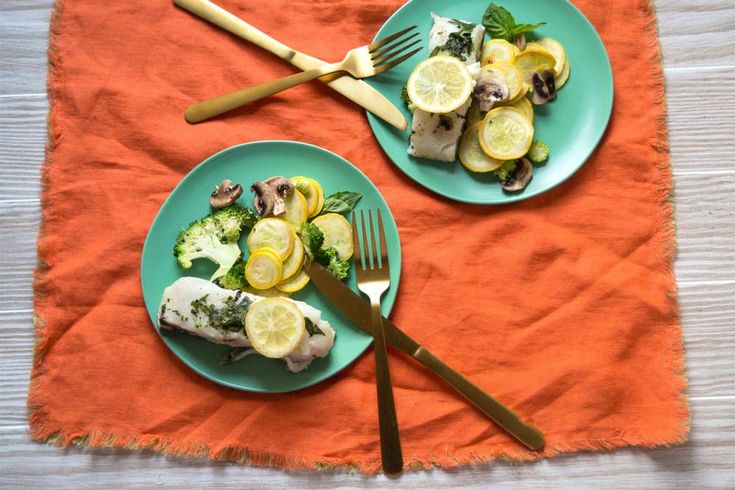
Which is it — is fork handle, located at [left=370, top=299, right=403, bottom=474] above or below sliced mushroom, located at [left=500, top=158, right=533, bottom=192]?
below

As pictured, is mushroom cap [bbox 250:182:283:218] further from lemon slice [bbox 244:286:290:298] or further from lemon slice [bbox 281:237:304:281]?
lemon slice [bbox 244:286:290:298]

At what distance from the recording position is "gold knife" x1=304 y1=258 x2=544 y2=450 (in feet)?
9.47

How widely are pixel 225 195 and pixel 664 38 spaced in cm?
225

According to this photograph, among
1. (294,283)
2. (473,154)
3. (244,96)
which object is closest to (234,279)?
(294,283)

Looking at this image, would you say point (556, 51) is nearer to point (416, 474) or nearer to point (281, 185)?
point (281, 185)

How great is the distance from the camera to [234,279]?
9.34ft

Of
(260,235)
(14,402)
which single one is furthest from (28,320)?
(260,235)

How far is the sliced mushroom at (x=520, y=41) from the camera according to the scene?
10.3 ft

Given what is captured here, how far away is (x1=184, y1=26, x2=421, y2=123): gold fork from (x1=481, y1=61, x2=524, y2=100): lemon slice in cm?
41

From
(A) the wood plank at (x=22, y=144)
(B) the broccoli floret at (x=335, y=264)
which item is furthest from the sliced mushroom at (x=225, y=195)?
(A) the wood plank at (x=22, y=144)

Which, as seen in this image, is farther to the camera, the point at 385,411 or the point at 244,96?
the point at 244,96

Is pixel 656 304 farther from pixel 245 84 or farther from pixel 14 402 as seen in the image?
pixel 14 402

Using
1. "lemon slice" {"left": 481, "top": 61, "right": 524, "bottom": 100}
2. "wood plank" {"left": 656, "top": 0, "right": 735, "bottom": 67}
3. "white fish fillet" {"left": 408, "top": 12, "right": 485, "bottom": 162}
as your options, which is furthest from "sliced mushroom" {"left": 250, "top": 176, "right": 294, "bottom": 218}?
"wood plank" {"left": 656, "top": 0, "right": 735, "bottom": 67}

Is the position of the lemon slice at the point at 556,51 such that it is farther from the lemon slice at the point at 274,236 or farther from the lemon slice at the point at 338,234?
the lemon slice at the point at 274,236
